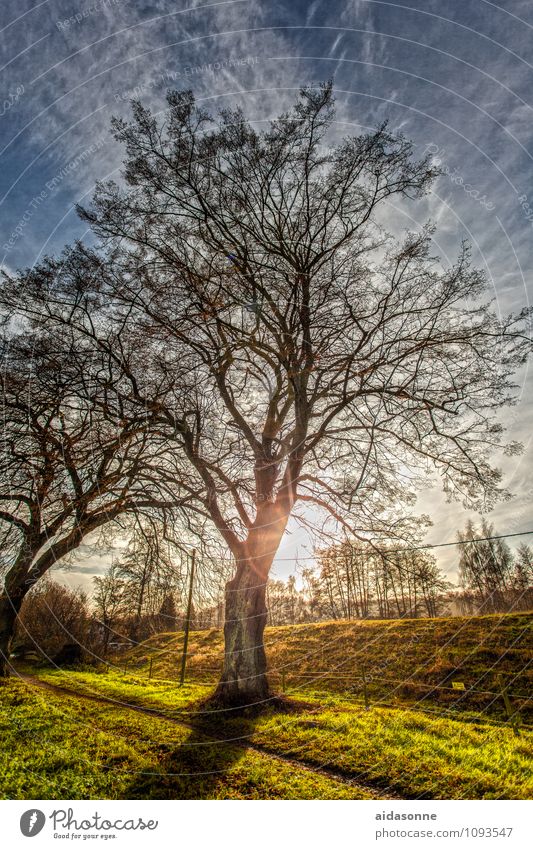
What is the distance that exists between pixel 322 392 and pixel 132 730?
721 centimetres

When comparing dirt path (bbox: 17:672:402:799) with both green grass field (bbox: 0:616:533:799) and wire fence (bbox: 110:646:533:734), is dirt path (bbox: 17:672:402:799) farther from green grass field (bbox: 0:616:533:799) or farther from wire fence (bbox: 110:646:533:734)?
wire fence (bbox: 110:646:533:734)

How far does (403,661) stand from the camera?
59.7 ft

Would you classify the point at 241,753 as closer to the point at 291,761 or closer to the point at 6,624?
the point at 291,761

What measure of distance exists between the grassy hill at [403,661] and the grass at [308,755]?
22.1 feet

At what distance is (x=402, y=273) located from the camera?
6.47 meters

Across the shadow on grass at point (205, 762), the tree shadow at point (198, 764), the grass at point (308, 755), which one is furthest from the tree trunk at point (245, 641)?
the tree shadow at point (198, 764)

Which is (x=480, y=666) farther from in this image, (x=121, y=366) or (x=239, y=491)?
(x=121, y=366)

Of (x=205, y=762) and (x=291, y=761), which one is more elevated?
(x=205, y=762)

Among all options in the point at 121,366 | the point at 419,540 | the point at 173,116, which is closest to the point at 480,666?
the point at 419,540

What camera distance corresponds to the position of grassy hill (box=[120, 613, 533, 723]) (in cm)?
1436

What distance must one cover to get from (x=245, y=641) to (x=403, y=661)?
14.7 m

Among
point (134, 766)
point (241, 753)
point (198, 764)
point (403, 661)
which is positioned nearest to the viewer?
point (134, 766)

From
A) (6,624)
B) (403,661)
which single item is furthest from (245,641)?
(403,661)

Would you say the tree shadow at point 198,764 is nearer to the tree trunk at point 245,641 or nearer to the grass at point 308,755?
the grass at point 308,755
